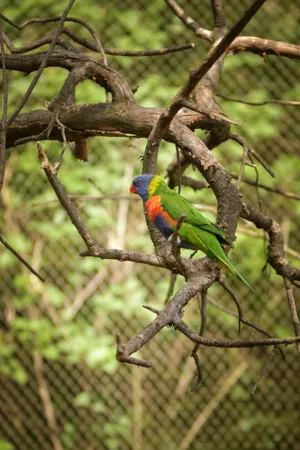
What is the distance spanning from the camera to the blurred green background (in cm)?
346

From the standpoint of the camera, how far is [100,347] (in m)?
3.43

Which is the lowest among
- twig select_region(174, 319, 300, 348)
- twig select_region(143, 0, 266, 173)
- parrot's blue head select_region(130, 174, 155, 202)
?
twig select_region(174, 319, 300, 348)

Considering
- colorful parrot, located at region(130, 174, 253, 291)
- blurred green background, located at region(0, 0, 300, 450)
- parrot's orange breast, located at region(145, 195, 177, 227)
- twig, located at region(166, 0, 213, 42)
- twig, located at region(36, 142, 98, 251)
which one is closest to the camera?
twig, located at region(36, 142, 98, 251)

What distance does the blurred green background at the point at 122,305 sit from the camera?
3.46m

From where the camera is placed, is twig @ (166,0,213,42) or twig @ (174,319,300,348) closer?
twig @ (174,319,300,348)

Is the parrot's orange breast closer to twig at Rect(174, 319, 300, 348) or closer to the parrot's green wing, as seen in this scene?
the parrot's green wing

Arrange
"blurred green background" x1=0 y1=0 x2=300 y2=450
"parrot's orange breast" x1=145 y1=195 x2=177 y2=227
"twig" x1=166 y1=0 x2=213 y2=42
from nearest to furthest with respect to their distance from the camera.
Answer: "parrot's orange breast" x1=145 y1=195 x2=177 y2=227
"twig" x1=166 y1=0 x2=213 y2=42
"blurred green background" x1=0 y1=0 x2=300 y2=450

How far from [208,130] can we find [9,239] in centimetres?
220

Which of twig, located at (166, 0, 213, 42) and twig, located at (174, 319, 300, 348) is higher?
twig, located at (166, 0, 213, 42)

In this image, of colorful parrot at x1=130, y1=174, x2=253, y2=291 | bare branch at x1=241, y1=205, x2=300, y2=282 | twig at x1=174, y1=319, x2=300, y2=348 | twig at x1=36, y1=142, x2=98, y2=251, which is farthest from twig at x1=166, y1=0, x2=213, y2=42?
twig at x1=174, y1=319, x2=300, y2=348

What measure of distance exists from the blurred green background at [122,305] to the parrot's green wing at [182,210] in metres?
2.02

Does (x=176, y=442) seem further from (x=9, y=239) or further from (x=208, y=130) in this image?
(x=208, y=130)

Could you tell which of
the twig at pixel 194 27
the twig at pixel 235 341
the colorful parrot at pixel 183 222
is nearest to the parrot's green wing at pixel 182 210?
the colorful parrot at pixel 183 222

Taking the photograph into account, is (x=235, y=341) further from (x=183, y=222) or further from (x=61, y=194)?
(x=183, y=222)
